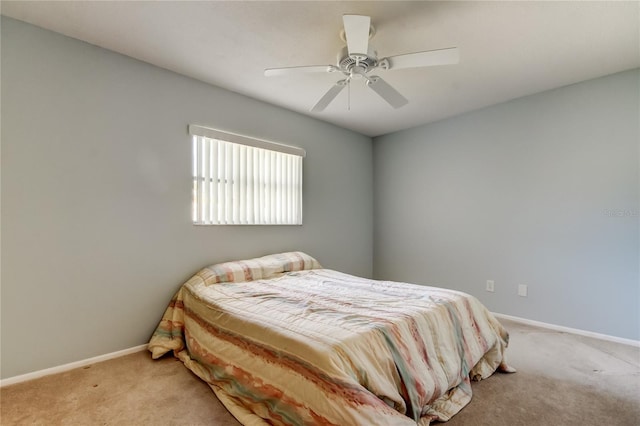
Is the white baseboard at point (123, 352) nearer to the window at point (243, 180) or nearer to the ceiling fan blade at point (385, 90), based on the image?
the window at point (243, 180)

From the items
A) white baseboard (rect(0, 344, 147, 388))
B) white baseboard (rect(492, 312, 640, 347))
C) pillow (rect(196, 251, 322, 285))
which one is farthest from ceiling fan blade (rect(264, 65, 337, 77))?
white baseboard (rect(492, 312, 640, 347))

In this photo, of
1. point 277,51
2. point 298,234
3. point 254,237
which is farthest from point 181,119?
point 298,234

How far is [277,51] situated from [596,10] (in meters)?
2.08

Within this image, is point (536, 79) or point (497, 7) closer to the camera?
point (497, 7)

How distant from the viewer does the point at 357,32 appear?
1624 millimetres

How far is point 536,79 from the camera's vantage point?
280cm

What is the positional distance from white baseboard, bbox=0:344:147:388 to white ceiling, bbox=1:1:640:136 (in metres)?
2.33

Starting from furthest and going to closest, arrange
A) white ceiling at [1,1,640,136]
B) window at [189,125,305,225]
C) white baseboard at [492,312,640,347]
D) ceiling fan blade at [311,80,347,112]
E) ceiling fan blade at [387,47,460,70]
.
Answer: window at [189,125,305,225] < white baseboard at [492,312,640,347] < ceiling fan blade at [311,80,347,112] < white ceiling at [1,1,640,136] < ceiling fan blade at [387,47,460,70]

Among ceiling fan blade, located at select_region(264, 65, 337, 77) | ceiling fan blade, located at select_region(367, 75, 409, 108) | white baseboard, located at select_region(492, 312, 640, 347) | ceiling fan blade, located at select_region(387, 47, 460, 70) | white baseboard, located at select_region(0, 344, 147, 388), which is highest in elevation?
ceiling fan blade, located at select_region(264, 65, 337, 77)

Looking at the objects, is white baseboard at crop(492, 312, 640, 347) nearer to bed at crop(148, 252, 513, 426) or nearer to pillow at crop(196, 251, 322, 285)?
bed at crop(148, 252, 513, 426)

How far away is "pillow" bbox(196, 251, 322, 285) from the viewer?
2.62 meters

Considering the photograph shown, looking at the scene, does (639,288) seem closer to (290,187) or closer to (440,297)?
(440,297)

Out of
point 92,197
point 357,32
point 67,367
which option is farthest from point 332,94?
point 67,367

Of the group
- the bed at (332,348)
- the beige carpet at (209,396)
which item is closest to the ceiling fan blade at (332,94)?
the bed at (332,348)
